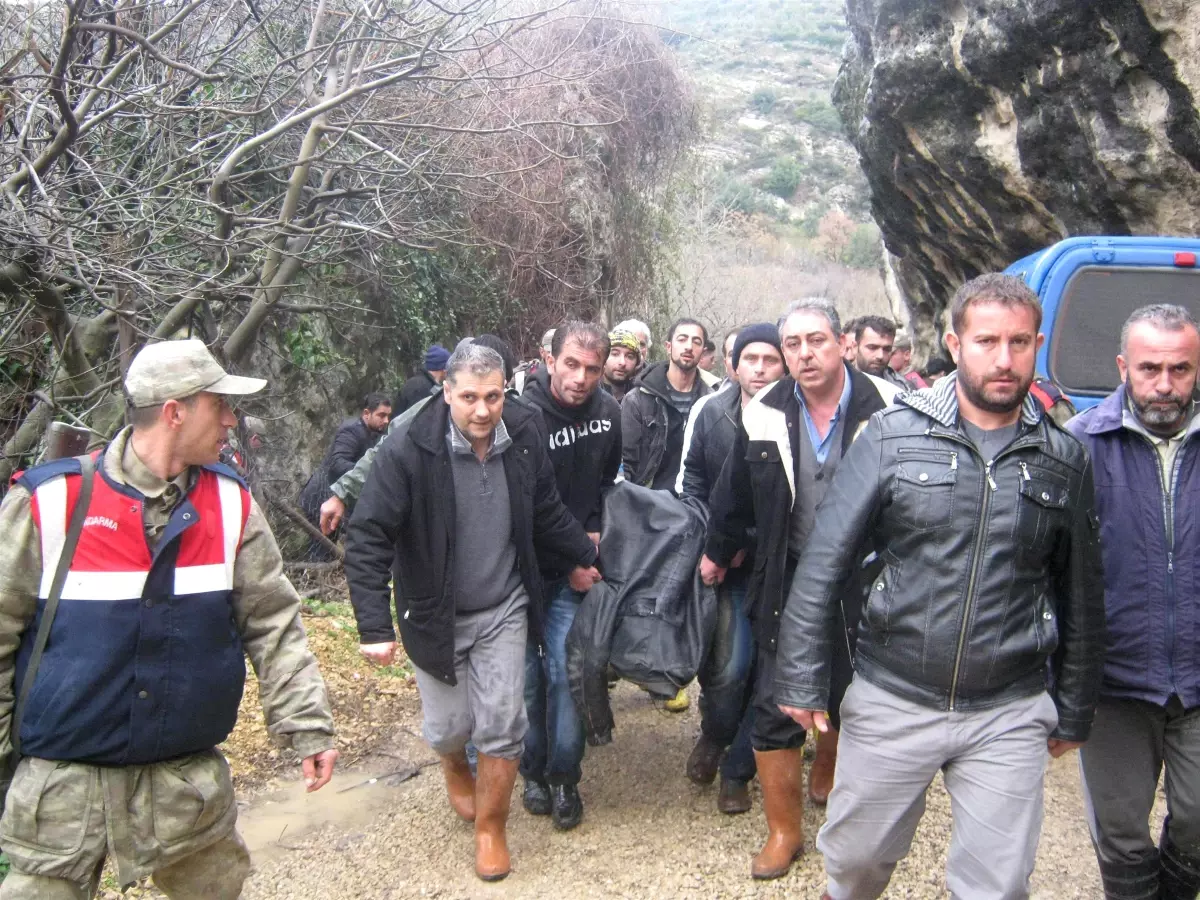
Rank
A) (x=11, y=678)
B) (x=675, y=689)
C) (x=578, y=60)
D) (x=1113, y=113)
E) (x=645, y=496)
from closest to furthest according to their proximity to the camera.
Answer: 1. (x=11, y=678)
2. (x=675, y=689)
3. (x=645, y=496)
4. (x=1113, y=113)
5. (x=578, y=60)

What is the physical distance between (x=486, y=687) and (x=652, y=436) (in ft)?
7.31

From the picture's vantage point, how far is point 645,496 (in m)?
4.39

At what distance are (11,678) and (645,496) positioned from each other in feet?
8.39

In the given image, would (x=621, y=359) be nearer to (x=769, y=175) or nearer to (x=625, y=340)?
(x=625, y=340)

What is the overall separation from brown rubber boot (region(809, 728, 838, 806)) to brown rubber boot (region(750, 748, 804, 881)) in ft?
1.67

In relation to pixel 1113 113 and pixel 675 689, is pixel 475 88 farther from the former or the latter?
pixel 675 689

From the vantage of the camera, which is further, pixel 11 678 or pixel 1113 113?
pixel 1113 113

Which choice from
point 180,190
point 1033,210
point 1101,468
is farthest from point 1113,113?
point 180,190

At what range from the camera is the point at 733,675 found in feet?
13.8

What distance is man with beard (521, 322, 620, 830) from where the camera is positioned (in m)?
4.20

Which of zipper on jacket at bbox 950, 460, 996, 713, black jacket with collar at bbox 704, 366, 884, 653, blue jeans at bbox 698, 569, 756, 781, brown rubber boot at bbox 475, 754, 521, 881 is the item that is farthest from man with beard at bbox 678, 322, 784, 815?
zipper on jacket at bbox 950, 460, 996, 713

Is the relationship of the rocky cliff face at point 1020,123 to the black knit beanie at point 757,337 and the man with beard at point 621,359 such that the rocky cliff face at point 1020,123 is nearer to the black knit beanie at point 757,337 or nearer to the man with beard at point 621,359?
the man with beard at point 621,359

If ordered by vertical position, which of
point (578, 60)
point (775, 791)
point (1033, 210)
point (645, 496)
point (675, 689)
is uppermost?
point (578, 60)

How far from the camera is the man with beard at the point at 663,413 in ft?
18.6
